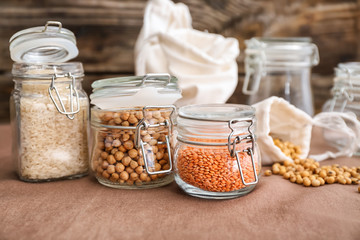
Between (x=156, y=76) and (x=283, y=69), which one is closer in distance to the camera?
(x=156, y=76)

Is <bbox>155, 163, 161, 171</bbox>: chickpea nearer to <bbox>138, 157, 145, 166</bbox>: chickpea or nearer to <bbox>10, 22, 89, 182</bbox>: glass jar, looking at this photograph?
<bbox>138, 157, 145, 166</bbox>: chickpea

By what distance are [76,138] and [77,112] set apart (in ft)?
0.18

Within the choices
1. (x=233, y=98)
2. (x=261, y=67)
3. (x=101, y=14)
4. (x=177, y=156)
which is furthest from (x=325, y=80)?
(x=177, y=156)

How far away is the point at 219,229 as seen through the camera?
0.48 m

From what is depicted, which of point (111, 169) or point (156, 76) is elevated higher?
point (156, 76)

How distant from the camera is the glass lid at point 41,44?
631 mm

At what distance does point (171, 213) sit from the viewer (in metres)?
0.53

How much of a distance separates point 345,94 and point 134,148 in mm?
496

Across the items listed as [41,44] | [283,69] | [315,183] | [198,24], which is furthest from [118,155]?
[198,24]

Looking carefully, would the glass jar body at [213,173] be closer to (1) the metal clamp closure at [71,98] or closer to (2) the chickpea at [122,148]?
(2) the chickpea at [122,148]

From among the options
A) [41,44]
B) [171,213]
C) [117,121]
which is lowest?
[171,213]

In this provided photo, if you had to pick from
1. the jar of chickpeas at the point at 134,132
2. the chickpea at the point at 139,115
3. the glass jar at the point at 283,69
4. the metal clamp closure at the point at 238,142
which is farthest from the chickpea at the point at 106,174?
the glass jar at the point at 283,69

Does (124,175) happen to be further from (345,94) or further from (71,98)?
(345,94)

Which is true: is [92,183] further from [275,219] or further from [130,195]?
[275,219]
